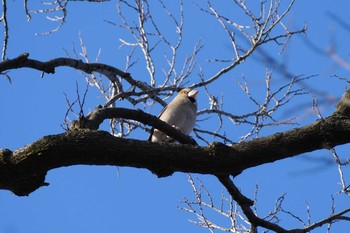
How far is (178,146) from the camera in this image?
10.3 ft

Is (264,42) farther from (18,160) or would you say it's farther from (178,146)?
(18,160)

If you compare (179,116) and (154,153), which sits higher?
(179,116)

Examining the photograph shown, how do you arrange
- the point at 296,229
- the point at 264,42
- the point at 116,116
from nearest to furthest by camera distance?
the point at 296,229
the point at 116,116
the point at 264,42

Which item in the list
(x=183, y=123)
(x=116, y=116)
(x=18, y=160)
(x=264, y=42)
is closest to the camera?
(x=18, y=160)

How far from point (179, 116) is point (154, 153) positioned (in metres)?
4.03

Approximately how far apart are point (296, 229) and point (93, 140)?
1.24 meters

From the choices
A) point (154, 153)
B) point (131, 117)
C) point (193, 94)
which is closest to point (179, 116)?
point (193, 94)

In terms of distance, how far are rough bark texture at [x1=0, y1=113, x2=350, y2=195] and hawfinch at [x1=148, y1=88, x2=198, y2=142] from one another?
3.55 meters

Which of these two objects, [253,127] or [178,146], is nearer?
[178,146]

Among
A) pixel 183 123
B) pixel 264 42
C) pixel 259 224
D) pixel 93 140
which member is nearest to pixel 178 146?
pixel 93 140

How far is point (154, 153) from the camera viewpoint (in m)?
3.12

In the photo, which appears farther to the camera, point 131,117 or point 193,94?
→ point 193,94

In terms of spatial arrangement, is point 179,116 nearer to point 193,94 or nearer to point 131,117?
point 193,94

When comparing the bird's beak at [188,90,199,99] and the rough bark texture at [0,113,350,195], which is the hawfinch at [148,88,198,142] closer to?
the bird's beak at [188,90,199,99]
